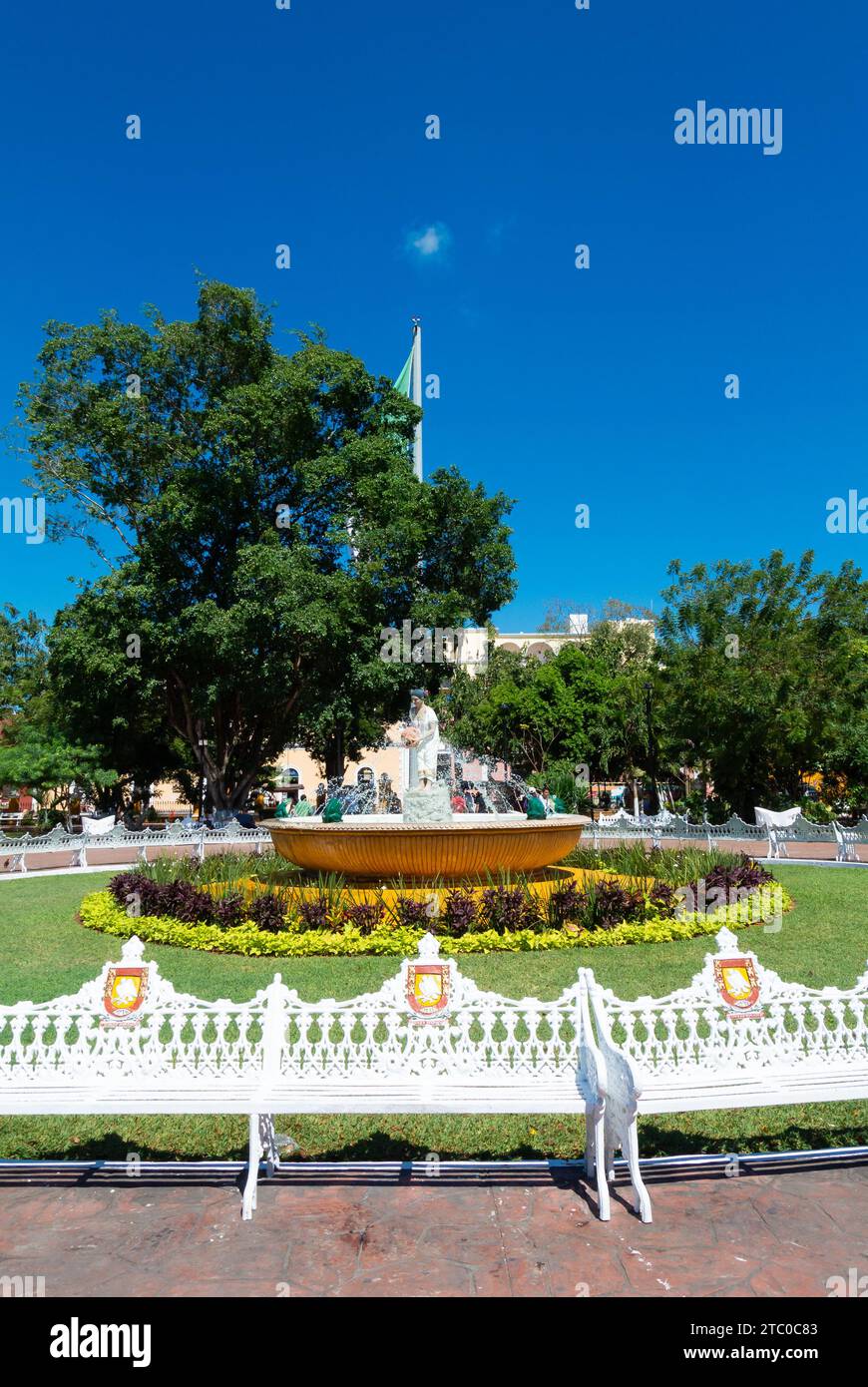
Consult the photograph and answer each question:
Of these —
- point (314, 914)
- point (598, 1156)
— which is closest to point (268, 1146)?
point (598, 1156)

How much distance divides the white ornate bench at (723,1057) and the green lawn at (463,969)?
692 millimetres

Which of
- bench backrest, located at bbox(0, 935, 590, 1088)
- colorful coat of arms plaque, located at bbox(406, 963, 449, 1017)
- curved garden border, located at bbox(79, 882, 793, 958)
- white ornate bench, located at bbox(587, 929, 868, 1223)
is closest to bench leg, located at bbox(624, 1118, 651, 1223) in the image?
white ornate bench, located at bbox(587, 929, 868, 1223)

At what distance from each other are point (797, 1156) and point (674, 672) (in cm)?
2354

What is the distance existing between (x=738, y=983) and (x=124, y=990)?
131 inches

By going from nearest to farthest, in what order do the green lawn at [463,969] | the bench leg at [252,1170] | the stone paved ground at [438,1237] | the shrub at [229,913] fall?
the stone paved ground at [438,1237]
the bench leg at [252,1170]
the green lawn at [463,969]
the shrub at [229,913]

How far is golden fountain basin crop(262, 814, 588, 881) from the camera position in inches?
447

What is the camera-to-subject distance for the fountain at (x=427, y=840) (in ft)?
37.4

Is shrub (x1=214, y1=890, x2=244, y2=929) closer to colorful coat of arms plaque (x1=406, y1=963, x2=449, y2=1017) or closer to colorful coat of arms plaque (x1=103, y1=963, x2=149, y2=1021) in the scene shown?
colorful coat of arms plaque (x1=103, y1=963, x2=149, y2=1021)

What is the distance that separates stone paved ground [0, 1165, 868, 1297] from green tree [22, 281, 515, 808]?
62.1 feet

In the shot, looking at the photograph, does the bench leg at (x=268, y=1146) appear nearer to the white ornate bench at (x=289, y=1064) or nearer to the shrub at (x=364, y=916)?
the white ornate bench at (x=289, y=1064)

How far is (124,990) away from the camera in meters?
4.73

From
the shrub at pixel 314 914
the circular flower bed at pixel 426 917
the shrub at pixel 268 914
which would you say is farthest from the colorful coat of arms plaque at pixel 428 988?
the shrub at pixel 268 914
